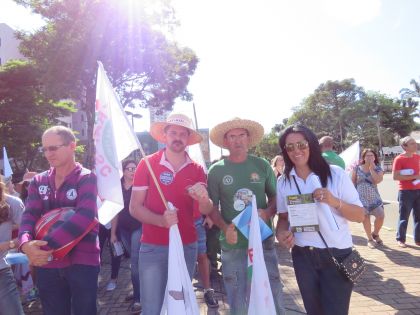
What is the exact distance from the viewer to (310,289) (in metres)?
2.59

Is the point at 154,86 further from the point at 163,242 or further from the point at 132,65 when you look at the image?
the point at 163,242

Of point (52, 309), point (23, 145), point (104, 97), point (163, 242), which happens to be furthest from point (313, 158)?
point (23, 145)

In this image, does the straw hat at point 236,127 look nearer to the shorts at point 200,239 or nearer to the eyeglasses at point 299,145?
the eyeglasses at point 299,145

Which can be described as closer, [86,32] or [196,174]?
[196,174]

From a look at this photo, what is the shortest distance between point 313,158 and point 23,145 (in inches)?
992

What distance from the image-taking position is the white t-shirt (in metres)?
2.54

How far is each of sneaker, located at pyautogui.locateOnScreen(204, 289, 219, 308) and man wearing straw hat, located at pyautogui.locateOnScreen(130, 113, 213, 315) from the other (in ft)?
5.40

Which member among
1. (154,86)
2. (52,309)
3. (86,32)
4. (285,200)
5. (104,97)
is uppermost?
(86,32)

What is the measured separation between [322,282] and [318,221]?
425 mm

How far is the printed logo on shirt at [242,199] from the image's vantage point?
3059 mm

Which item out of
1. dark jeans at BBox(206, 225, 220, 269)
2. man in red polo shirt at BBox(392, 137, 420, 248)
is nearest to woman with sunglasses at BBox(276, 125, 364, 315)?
dark jeans at BBox(206, 225, 220, 269)

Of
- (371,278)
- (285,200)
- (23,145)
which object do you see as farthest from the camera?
(23,145)

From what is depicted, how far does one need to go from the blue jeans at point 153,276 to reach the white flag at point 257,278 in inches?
28.6

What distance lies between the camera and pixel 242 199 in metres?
3.07
